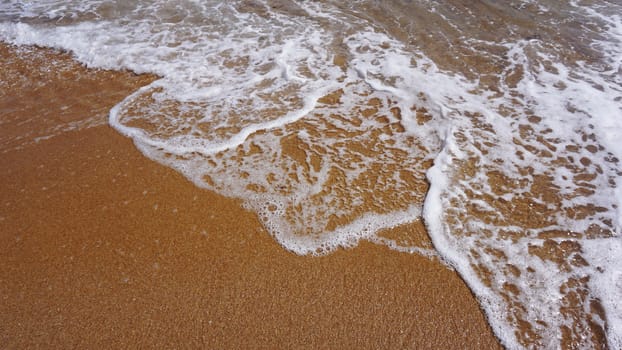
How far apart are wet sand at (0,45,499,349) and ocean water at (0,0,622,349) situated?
0.69ft

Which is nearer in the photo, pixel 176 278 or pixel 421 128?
pixel 176 278

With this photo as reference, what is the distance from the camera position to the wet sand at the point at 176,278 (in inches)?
94.7

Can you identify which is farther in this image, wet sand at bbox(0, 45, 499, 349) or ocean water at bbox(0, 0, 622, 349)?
ocean water at bbox(0, 0, 622, 349)

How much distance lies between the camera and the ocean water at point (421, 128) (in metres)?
2.78

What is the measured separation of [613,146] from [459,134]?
53.9 inches

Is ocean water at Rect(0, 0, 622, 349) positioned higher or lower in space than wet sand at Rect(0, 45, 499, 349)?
higher

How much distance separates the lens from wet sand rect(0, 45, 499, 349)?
240 cm

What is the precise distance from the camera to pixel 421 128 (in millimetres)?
3977

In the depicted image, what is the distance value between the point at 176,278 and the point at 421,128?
2.66 metres

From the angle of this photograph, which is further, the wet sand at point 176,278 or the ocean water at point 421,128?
the ocean water at point 421,128

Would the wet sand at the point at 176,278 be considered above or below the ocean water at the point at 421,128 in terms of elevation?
below

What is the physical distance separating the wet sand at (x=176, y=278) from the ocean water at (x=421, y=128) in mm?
211

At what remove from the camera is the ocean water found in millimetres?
2779

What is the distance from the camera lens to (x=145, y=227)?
3.03 meters
